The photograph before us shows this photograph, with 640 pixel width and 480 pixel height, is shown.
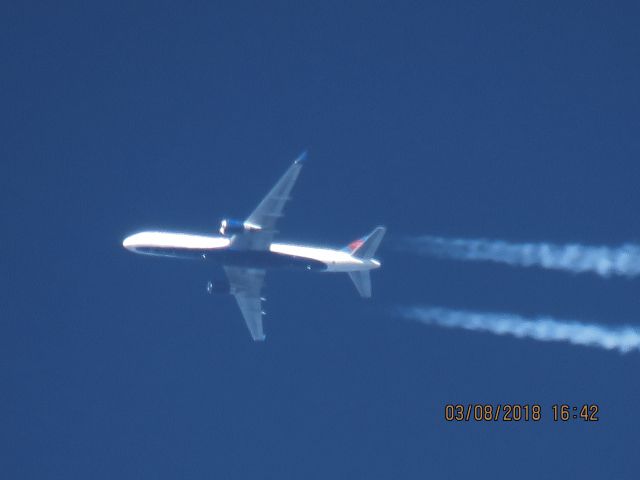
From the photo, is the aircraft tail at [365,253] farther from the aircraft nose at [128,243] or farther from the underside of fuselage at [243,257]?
the aircraft nose at [128,243]

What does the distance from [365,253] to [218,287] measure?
35.3 ft

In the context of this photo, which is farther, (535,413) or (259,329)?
(259,329)

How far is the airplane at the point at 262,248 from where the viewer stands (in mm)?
92062

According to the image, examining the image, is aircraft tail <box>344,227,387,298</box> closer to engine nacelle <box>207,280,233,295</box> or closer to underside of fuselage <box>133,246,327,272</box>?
underside of fuselage <box>133,246,327,272</box>

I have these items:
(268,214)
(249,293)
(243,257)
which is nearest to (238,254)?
(243,257)

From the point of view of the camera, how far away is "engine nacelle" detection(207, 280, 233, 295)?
97.1 m

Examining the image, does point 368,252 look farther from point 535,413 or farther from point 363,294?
point 535,413

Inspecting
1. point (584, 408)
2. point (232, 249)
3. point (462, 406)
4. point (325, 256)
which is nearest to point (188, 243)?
point (232, 249)

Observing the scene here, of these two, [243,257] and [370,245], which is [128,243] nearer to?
[243,257]

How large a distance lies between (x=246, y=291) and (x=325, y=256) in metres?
9.13

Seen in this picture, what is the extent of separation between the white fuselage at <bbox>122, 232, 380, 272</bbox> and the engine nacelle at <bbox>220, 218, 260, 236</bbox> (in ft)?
6.07

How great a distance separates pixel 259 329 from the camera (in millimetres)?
101438

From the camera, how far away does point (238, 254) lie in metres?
93.6

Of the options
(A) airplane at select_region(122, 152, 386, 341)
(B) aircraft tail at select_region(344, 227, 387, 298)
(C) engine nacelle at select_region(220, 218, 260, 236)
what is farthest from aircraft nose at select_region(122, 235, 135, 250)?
(B) aircraft tail at select_region(344, 227, 387, 298)
